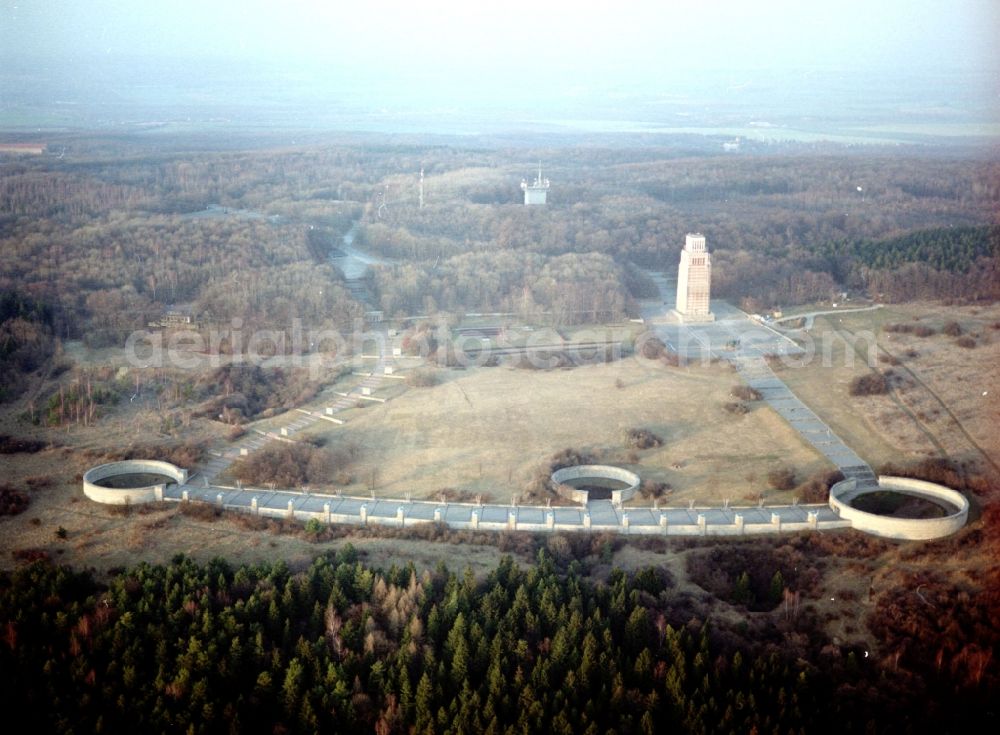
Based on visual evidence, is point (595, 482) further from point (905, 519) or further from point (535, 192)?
point (535, 192)

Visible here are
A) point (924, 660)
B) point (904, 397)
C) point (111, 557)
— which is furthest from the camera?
point (904, 397)

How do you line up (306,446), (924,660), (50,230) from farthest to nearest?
(50,230)
(306,446)
(924,660)

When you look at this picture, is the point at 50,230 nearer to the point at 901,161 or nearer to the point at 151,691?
the point at 151,691

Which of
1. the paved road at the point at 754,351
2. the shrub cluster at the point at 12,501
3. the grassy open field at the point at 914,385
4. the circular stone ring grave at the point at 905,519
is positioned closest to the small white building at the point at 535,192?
the paved road at the point at 754,351

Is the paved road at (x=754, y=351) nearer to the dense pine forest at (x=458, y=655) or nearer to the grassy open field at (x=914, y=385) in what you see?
the grassy open field at (x=914, y=385)

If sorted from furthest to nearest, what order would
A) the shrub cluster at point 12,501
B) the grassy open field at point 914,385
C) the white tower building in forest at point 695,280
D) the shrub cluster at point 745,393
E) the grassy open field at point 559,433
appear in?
the white tower building in forest at point 695,280
the shrub cluster at point 745,393
the grassy open field at point 914,385
the grassy open field at point 559,433
the shrub cluster at point 12,501

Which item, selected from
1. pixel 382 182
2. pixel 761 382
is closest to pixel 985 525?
→ pixel 761 382

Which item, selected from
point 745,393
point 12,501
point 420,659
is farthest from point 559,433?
point 12,501
